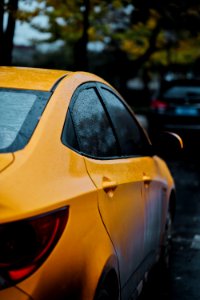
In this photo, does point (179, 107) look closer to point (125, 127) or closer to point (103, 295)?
point (125, 127)

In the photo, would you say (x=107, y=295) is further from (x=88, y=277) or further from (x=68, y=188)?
(x=68, y=188)

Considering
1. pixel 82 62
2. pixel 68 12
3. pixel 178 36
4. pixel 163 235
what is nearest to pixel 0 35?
pixel 82 62

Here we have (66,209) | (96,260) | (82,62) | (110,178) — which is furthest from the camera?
(82,62)

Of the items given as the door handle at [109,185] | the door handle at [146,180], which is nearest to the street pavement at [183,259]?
the door handle at [146,180]

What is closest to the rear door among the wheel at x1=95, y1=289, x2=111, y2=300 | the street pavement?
the wheel at x1=95, y1=289, x2=111, y2=300

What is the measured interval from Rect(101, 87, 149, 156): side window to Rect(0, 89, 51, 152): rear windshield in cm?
79

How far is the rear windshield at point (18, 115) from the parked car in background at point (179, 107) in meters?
11.6

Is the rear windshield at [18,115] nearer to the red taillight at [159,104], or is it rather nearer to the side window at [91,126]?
the side window at [91,126]

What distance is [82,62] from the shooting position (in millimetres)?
13562

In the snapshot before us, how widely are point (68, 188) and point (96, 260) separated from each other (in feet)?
1.17

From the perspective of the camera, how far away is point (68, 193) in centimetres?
275

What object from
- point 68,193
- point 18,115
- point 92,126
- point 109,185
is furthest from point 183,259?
point 68,193

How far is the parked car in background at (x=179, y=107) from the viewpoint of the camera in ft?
48.1

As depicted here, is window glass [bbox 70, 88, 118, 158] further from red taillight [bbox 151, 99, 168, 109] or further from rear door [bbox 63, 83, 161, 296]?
red taillight [bbox 151, 99, 168, 109]
